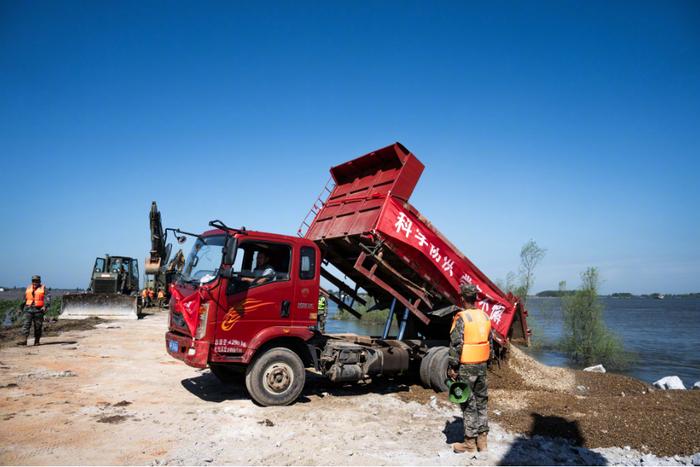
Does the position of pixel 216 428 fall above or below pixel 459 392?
below

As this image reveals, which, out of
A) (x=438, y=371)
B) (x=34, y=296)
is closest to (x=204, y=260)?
(x=438, y=371)

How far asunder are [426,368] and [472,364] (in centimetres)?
297

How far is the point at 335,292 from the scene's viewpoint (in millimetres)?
9352

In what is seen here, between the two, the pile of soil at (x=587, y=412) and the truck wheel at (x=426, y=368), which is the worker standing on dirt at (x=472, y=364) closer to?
the pile of soil at (x=587, y=412)

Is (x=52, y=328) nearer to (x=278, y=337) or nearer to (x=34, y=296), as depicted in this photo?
(x=34, y=296)

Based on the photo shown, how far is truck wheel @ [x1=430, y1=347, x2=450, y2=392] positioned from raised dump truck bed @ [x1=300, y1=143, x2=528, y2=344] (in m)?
0.72

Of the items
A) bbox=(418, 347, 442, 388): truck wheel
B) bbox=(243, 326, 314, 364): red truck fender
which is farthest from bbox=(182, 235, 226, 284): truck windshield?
bbox=(418, 347, 442, 388): truck wheel

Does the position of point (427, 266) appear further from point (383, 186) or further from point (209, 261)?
point (209, 261)

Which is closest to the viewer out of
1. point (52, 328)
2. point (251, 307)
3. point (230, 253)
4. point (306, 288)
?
point (230, 253)

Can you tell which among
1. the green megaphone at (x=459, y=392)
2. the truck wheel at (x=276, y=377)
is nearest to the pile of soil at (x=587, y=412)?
the green megaphone at (x=459, y=392)

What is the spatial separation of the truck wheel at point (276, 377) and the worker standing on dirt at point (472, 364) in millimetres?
2510

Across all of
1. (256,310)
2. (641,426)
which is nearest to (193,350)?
(256,310)

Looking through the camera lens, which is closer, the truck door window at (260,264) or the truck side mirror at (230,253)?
the truck side mirror at (230,253)

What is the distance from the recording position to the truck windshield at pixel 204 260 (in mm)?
6320
